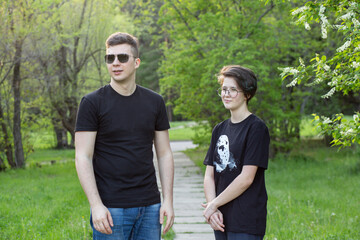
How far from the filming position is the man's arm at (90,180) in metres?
2.66

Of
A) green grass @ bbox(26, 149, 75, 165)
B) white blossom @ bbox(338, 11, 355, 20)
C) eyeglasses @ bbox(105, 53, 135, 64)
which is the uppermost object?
white blossom @ bbox(338, 11, 355, 20)

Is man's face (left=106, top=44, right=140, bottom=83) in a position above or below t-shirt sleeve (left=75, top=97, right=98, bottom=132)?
above

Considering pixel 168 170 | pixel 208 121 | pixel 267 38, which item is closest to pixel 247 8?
pixel 267 38

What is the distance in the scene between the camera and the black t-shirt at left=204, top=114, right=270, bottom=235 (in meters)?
2.87

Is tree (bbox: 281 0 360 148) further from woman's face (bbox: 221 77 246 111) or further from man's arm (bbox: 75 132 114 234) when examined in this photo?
man's arm (bbox: 75 132 114 234)

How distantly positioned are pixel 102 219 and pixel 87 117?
Answer: 633 millimetres

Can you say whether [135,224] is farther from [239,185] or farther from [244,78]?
[244,78]

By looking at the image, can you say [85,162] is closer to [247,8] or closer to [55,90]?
[247,8]

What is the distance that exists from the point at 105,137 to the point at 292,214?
14.8ft

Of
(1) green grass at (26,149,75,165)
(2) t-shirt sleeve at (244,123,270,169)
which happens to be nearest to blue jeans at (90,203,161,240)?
(2) t-shirt sleeve at (244,123,270,169)

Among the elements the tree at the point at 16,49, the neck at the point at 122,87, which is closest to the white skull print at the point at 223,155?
the neck at the point at 122,87

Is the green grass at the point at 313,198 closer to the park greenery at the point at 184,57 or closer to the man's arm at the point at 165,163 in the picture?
the park greenery at the point at 184,57

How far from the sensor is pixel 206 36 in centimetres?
1187

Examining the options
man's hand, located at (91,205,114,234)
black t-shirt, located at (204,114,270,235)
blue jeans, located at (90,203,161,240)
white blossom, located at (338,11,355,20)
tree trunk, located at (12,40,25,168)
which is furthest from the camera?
tree trunk, located at (12,40,25,168)
